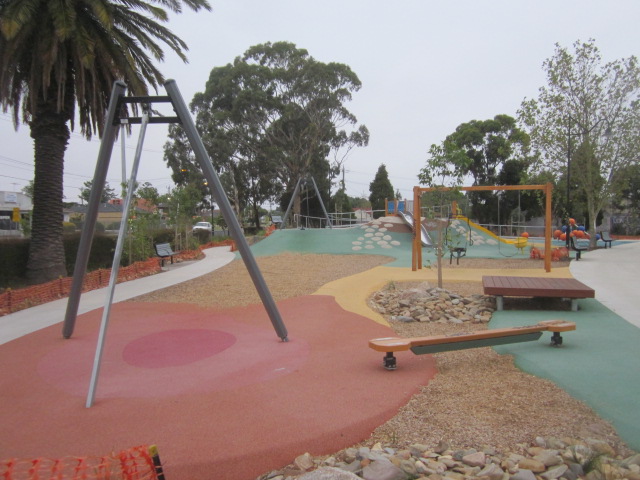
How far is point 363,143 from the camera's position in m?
41.1

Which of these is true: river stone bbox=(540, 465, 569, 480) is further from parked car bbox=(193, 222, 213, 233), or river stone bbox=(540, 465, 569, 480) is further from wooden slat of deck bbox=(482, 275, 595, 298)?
parked car bbox=(193, 222, 213, 233)

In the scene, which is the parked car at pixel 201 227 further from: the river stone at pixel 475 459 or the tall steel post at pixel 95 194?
the river stone at pixel 475 459

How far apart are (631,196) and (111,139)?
46702 mm

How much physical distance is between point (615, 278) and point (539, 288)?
5.19 meters

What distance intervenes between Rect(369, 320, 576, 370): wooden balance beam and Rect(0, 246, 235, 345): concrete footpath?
5.74 m

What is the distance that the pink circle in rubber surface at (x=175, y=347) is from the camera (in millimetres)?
5867

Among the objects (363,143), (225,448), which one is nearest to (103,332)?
(225,448)

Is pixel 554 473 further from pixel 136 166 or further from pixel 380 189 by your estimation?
pixel 380 189

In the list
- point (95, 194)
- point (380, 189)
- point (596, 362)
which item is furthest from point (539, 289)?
point (380, 189)

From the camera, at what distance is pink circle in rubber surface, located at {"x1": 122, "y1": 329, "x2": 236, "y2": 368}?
5.87 m

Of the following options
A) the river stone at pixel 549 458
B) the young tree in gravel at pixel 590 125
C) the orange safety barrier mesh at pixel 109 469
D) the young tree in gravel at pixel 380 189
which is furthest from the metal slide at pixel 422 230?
the young tree in gravel at pixel 380 189

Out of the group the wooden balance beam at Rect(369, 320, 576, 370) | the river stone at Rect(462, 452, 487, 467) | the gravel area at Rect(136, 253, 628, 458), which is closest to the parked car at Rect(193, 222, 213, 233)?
the gravel area at Rect(136, 253, 628, 458)

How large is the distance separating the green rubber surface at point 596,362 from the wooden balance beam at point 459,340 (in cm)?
22

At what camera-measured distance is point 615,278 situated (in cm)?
1169
